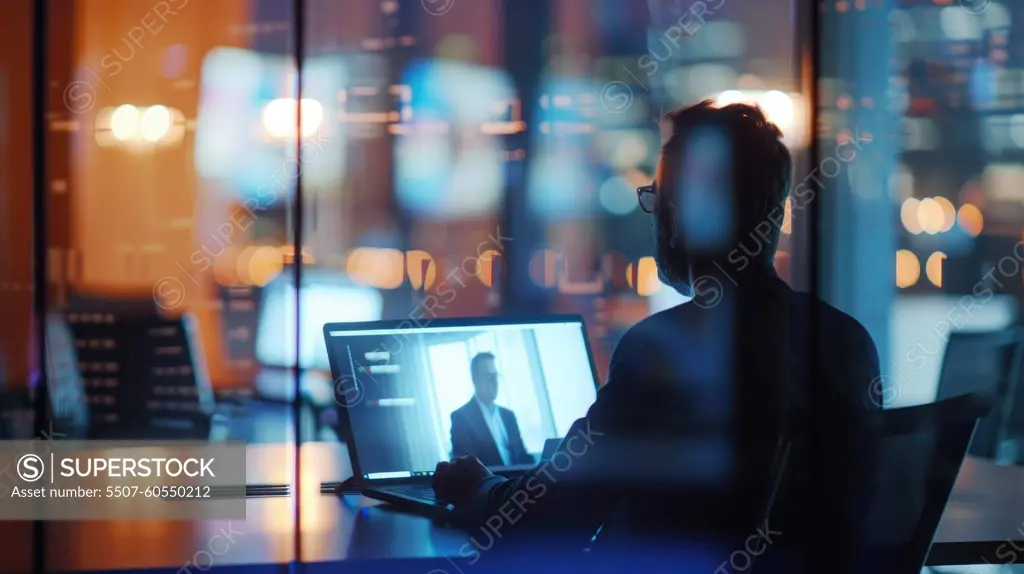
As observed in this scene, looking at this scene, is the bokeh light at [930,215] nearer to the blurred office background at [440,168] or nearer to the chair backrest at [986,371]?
the blurred office background at [440,168]

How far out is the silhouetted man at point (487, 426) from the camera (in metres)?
2.59

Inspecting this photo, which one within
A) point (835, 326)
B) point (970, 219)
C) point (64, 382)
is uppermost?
point (970, 219)

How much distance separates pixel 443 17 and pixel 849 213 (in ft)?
5.39

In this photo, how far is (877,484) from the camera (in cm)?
230

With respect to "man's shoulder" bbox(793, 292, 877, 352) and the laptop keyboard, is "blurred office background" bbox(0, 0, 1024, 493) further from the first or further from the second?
the laptop keyboard

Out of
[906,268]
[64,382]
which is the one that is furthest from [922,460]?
[64,382]

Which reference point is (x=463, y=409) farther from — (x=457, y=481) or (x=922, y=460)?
(x=922, y=460)

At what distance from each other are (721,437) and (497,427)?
95cm

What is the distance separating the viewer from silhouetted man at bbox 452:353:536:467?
8.48 ft

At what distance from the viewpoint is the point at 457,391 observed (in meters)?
2.62

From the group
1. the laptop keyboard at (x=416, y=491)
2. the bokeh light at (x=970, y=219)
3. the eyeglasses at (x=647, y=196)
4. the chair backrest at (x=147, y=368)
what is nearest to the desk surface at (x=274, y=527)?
the laptop keyboard at (x=416, y=491)

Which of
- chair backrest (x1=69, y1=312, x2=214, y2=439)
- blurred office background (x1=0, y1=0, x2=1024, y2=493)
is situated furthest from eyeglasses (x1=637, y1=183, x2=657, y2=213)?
chair backrest (x1=69, y1=312, x2=214, y2=439)

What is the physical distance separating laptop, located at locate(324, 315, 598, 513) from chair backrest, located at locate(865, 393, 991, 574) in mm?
790

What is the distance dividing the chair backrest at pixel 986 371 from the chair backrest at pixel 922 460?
3.69 ft
